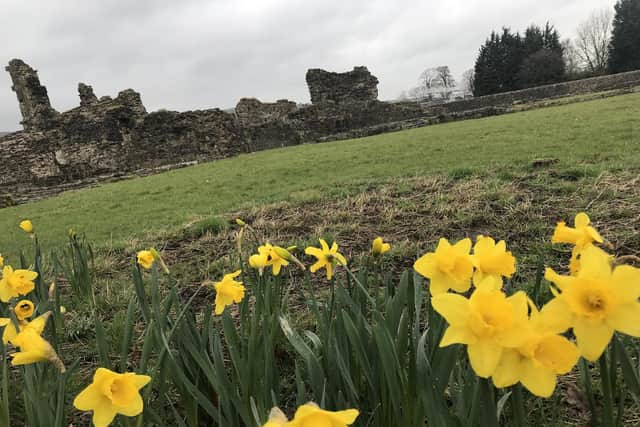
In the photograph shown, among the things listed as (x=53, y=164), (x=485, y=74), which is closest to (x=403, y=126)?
(x=53, y=164)

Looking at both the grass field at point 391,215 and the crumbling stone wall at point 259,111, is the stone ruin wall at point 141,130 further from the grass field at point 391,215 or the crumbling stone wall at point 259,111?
the grass field at point 391,215

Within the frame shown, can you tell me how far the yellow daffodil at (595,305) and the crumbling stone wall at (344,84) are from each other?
78.8ft

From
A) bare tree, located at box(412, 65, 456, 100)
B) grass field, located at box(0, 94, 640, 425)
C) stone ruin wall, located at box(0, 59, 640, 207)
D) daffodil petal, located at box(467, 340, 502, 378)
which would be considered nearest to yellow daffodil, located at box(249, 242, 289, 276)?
grass field, located at box(0, 94, 640, 425)

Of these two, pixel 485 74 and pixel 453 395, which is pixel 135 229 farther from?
pixel 485 74

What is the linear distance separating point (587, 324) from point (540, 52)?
4335 centimetres

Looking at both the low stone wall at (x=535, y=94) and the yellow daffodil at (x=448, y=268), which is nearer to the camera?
the yellow daffodil at (x=448, y=268)

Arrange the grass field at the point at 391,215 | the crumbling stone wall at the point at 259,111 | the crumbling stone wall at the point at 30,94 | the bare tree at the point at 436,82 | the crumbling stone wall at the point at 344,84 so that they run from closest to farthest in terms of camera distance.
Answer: the grass field at the point at 391,215 → the crumbling stone wall at the point at 30,94 → the crumbling stone wall at the point at 259,111 → the crumbling stone wall at the point at 344,84 → the bare tree at the point at 436,82

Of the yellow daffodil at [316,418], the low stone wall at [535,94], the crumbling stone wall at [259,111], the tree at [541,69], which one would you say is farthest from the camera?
the tree at [541,69]

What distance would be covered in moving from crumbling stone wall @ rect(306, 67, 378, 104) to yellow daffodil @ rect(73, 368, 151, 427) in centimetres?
2390

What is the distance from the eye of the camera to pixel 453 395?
1030 millimetres

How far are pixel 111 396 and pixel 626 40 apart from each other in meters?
42.8

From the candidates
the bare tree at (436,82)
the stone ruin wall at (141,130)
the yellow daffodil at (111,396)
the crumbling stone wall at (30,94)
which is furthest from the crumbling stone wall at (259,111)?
the bare tree at (436,82)

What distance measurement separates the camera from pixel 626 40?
33250 mm

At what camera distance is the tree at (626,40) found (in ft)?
109
